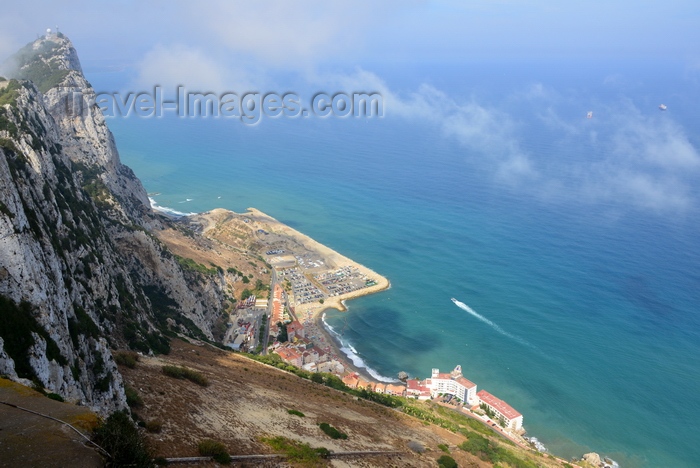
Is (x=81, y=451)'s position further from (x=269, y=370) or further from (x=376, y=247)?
(x=376, y=247)

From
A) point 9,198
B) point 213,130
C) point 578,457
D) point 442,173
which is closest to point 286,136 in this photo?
point 213,130

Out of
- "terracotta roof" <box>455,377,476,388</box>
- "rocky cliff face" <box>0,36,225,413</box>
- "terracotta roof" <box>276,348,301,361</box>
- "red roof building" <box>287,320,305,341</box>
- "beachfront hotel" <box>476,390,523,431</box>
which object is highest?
"rocky cliff face" <box>0,36,225,413</box>

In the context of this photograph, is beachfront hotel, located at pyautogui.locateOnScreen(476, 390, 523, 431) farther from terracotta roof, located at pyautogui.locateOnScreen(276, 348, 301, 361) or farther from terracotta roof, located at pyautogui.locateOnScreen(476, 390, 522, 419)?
terracotta roof, located at pyautogui.locateOnScreen(276, 348, 301, 361)

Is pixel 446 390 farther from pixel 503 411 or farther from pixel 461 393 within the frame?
pixel 503 411

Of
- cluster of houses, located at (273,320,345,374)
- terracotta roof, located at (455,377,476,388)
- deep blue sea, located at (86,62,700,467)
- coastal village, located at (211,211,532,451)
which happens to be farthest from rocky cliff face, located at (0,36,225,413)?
deep blue sea, located at (86,62,700,467)

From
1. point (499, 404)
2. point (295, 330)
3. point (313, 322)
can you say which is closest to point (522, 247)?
point (313, 322)

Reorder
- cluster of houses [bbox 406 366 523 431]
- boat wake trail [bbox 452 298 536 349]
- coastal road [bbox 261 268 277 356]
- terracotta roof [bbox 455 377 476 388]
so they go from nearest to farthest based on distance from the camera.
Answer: cluster of houses [bbox 406 366 523 431] → terracotta roof [bbox 455 377 476 388] → coastal road [bbox 261 268 277 356] → boat wake trail [bbox 452 298 536 349]
